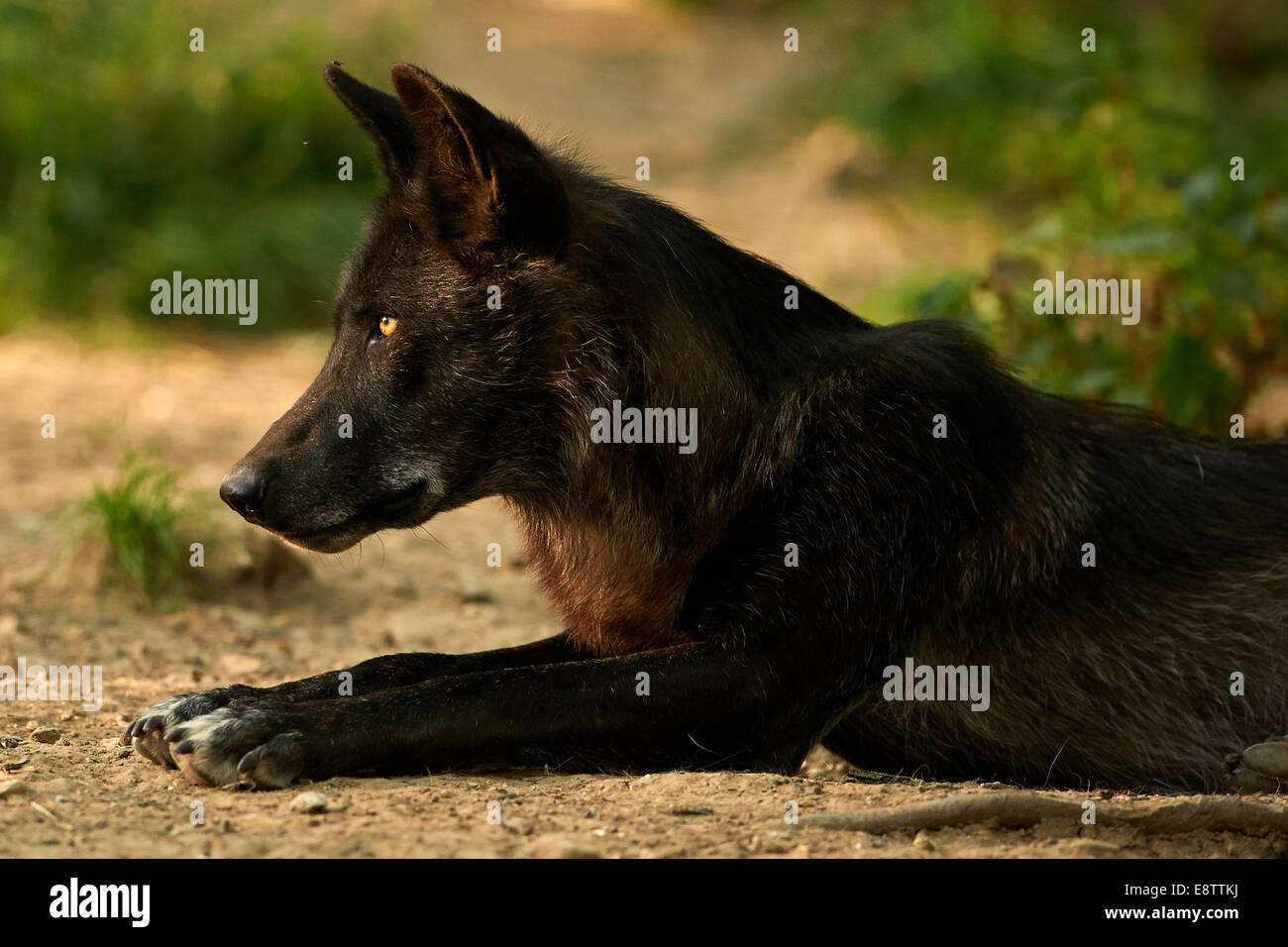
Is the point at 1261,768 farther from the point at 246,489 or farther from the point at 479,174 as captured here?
the point at 246,489

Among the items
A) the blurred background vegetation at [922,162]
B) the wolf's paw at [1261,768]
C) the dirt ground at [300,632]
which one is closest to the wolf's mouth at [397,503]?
the dirt ground at [300,632]

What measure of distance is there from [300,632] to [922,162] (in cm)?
920

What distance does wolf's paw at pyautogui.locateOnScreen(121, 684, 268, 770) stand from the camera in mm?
4082

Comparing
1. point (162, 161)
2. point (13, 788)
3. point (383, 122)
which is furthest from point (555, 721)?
point (162, 161)

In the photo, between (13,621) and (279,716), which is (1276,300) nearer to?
(279,716)

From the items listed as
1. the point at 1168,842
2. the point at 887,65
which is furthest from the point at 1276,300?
the point at 887,65

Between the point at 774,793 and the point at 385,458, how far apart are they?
1482 millimetres

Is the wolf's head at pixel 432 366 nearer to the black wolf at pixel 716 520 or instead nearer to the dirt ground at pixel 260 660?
the black wolf at pixel 716 520

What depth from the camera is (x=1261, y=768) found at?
4527mm

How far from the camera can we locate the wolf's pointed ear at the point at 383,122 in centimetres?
445

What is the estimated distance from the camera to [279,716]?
3916 millimetres

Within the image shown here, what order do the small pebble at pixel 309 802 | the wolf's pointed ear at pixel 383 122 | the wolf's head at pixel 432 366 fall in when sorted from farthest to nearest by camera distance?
the wolf's pointed ear at pixel 383 122
the wolf's head at pixel 432 366
the small pebble at pixel 309 802

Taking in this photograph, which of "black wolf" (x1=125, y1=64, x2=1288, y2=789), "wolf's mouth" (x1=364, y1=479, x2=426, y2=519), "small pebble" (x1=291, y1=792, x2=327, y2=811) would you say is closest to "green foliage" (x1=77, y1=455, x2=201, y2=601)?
"black wolf" (x1=125, y1=64, x2=1288, y2=789)

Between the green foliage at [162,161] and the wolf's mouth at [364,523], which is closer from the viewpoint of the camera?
the wolf's mouth at [364,523]
